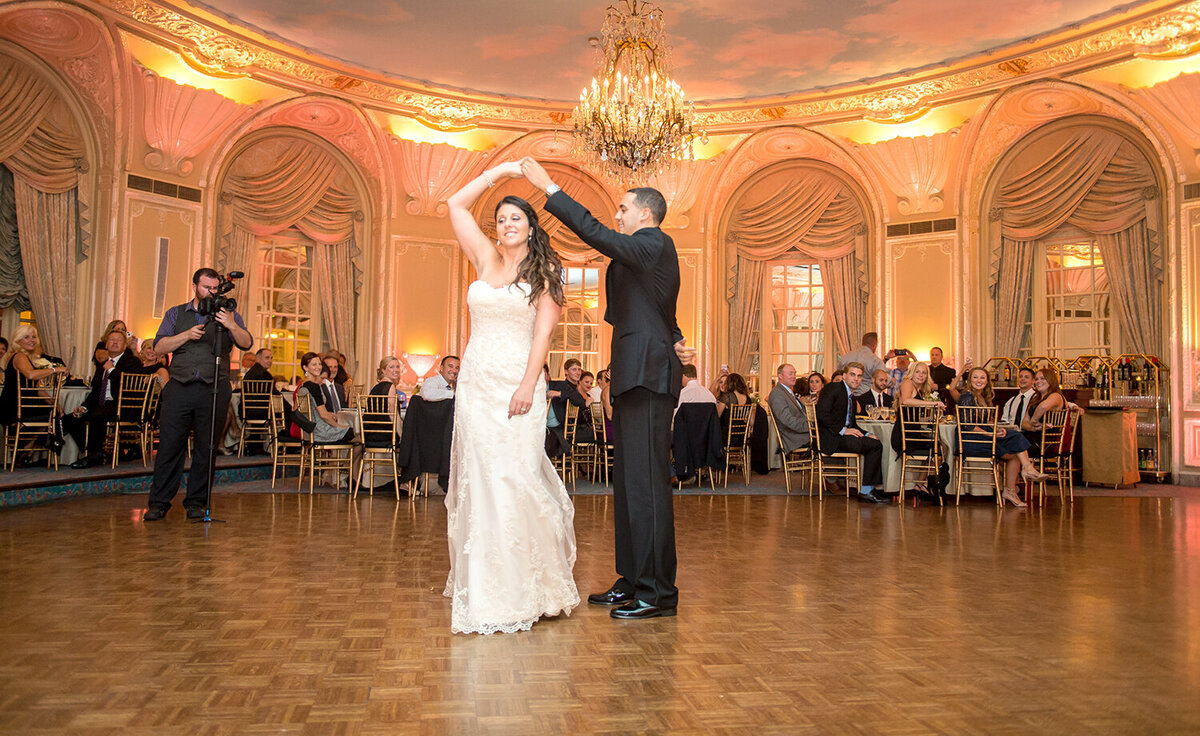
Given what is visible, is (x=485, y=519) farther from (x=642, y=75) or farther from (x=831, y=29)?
(x=831, y=29)

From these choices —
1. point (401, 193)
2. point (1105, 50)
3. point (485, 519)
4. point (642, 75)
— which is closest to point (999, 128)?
point (1105, 50)

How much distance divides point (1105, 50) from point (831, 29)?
2.96 m

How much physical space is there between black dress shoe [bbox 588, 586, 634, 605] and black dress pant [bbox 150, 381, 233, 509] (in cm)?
312

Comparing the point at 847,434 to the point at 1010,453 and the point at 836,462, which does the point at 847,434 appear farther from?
the point at 1010,453

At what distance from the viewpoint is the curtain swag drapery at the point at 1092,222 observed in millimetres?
10094

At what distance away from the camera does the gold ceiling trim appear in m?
9.22

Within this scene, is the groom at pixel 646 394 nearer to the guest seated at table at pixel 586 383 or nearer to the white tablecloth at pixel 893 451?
the white tablecloth at pixel 893 451

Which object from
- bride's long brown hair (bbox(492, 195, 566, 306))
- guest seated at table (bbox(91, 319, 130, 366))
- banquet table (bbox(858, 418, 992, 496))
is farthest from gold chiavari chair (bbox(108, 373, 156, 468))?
banquet table (bbox(858, 418, 992, 496))

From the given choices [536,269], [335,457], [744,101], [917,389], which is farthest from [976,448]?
[744,101]

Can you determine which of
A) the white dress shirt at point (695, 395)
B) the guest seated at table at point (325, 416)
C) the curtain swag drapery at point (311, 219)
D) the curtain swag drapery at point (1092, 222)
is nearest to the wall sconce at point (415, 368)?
the curtain swag drapery at point (311, 219)

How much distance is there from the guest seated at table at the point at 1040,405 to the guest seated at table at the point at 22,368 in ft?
28.6

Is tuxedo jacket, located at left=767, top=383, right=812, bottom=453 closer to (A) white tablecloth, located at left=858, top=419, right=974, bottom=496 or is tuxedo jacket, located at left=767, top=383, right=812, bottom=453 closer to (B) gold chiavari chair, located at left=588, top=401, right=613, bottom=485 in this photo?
(A) white tablecloth, located at left=858, top=419, right=974, bottom=496

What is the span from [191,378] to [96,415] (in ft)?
10.4

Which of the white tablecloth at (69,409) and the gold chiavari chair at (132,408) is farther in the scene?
the gold chiavari chair at (132,408)
